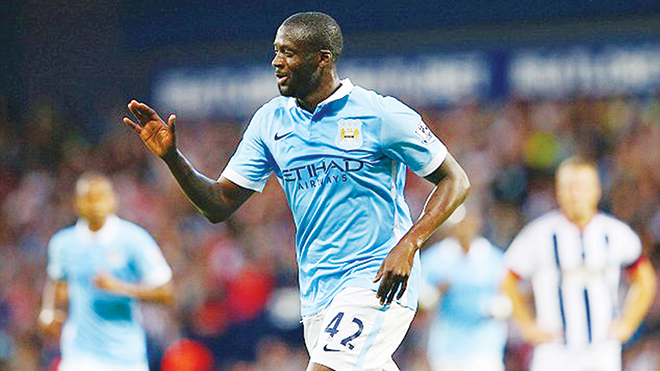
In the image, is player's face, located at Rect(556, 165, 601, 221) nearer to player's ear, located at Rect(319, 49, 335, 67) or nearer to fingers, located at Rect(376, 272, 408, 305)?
player's ear, located at Rect(319, 49, 335, 67)

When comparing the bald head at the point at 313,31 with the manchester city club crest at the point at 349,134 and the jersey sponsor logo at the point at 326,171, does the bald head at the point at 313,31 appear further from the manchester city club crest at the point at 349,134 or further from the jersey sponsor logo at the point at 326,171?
the jersey sponsor logo at the point at 326,171

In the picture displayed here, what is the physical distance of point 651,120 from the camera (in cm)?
1452

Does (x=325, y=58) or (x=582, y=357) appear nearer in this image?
(x=325, y=58)

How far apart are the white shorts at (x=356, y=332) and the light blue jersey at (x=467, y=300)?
5.57 meters

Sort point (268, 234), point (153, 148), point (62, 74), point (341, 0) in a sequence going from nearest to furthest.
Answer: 1. point (153, 148)
2. point (268, 234)
3. point (341, 0)
4. point (62, 74)

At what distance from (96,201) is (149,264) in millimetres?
635

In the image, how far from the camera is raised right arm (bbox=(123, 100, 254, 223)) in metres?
5.14

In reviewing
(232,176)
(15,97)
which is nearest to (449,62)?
(15,97)

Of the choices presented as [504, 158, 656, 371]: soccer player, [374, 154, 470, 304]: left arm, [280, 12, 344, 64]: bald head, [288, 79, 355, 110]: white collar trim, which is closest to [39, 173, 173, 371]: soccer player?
[504, 158, 656, 371]: soccer player

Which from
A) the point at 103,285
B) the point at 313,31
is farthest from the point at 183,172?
the point at 103,285

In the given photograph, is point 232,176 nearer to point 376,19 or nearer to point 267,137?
point 267,137

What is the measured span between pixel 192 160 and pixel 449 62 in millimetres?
3472

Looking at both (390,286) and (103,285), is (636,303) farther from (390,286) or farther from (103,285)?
(390,286)

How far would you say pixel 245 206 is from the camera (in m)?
14.9
